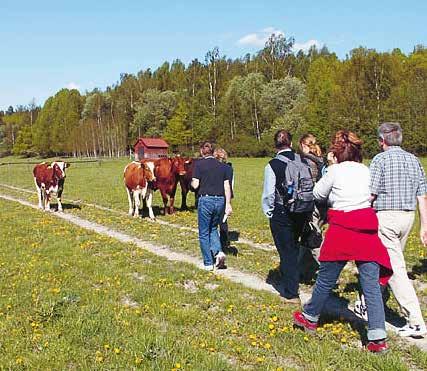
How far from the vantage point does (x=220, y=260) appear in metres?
9.49

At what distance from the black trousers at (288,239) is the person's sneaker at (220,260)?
2.14m

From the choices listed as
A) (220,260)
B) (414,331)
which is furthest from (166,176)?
(414,331)

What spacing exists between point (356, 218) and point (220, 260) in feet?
13.9

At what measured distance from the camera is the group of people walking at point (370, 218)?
5617 mm

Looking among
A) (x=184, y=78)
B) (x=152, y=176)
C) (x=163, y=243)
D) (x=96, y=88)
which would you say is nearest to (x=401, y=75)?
(x=184, y=78)

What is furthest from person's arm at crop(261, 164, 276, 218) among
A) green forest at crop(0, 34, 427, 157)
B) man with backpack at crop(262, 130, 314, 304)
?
green forest at crop(0, 34, 427, 157)

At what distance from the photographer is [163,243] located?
1234cm

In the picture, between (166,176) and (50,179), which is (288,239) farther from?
(50,179)

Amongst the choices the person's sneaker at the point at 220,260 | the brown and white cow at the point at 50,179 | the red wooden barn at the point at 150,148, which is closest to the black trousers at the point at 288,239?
the person's sneaker at the point at 220,260

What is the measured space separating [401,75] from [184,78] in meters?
41.4

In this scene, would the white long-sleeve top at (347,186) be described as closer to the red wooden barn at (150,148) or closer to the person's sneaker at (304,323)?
the person's sneaker at (304,323)

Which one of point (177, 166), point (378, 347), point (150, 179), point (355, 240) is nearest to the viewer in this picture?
point (378, 347)

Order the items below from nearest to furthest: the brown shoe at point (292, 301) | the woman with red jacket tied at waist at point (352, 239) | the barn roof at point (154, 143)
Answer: the woman with red jacket tied at waist at point (352, 239) < the brown shoe at point (292, 301) < the barn roof at point (154, 143)

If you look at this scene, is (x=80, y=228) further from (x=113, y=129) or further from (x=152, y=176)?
(x=113, y=129)
